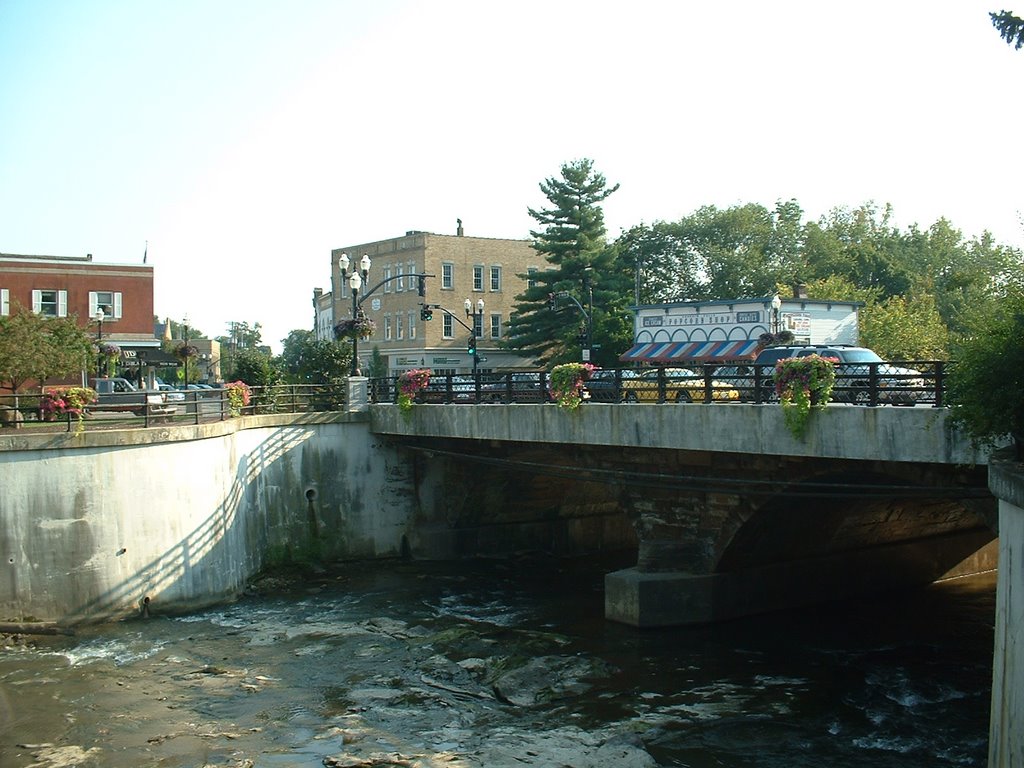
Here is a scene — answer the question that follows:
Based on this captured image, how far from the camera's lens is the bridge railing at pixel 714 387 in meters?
16.5

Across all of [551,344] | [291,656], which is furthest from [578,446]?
[551,344]

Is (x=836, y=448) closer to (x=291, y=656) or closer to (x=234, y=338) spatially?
(x=291, y=656)

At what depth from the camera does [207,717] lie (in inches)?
670

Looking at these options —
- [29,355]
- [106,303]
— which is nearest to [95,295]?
[106,303]

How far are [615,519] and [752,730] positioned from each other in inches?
656

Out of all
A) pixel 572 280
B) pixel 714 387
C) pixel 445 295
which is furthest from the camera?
pixel 445 295

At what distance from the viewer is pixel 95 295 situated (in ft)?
148

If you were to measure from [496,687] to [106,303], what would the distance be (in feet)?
108

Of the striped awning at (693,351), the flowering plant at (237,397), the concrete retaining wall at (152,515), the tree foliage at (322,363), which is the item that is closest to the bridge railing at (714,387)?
the flowering plant at (237,397)

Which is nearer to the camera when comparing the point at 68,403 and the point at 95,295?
the point at 68,403

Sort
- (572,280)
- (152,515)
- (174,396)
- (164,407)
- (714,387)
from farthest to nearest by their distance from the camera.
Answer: (572,280), (174,396), (164,407), (152,515), (714,387)

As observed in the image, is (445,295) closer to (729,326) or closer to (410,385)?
(729,326)

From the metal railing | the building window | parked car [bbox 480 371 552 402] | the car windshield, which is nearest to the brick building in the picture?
the building window

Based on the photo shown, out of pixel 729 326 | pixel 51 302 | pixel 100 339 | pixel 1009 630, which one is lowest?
pixel 1009 630
